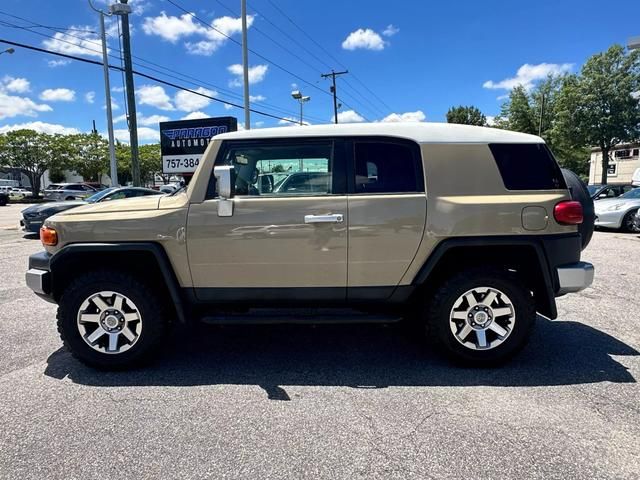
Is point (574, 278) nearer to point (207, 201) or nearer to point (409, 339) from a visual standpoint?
point (409, 339)

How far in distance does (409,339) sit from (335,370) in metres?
0.98

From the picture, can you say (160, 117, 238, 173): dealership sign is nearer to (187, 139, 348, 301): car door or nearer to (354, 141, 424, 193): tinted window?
(187, 139, 348, 301): car door

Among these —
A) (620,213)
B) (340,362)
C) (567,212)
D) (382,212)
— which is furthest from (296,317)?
(620,213)

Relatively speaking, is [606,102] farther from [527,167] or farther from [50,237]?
[50,237]

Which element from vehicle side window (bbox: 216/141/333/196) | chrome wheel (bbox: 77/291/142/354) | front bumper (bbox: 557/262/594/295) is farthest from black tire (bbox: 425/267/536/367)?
chrome wheel (bbox: 77/291/142/354)

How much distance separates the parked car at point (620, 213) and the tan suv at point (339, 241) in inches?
416

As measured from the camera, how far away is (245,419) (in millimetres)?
2762

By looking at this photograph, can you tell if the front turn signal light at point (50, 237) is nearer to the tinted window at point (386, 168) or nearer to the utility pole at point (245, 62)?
the tinted window at point (386, 168)

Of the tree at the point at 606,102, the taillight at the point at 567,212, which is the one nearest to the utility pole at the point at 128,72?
the taillight at the point at 567,212

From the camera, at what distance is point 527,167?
132 inches

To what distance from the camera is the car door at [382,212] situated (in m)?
3.25

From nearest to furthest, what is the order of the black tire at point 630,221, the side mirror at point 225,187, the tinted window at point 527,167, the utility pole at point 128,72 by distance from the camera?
the side mirror at point 225,187 < the tinted window at point 527,167 < the black tire at point 630,221 < the utility pole at point 128,72

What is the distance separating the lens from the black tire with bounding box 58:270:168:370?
3.36 metres

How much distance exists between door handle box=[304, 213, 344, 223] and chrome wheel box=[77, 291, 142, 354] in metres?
1.53
